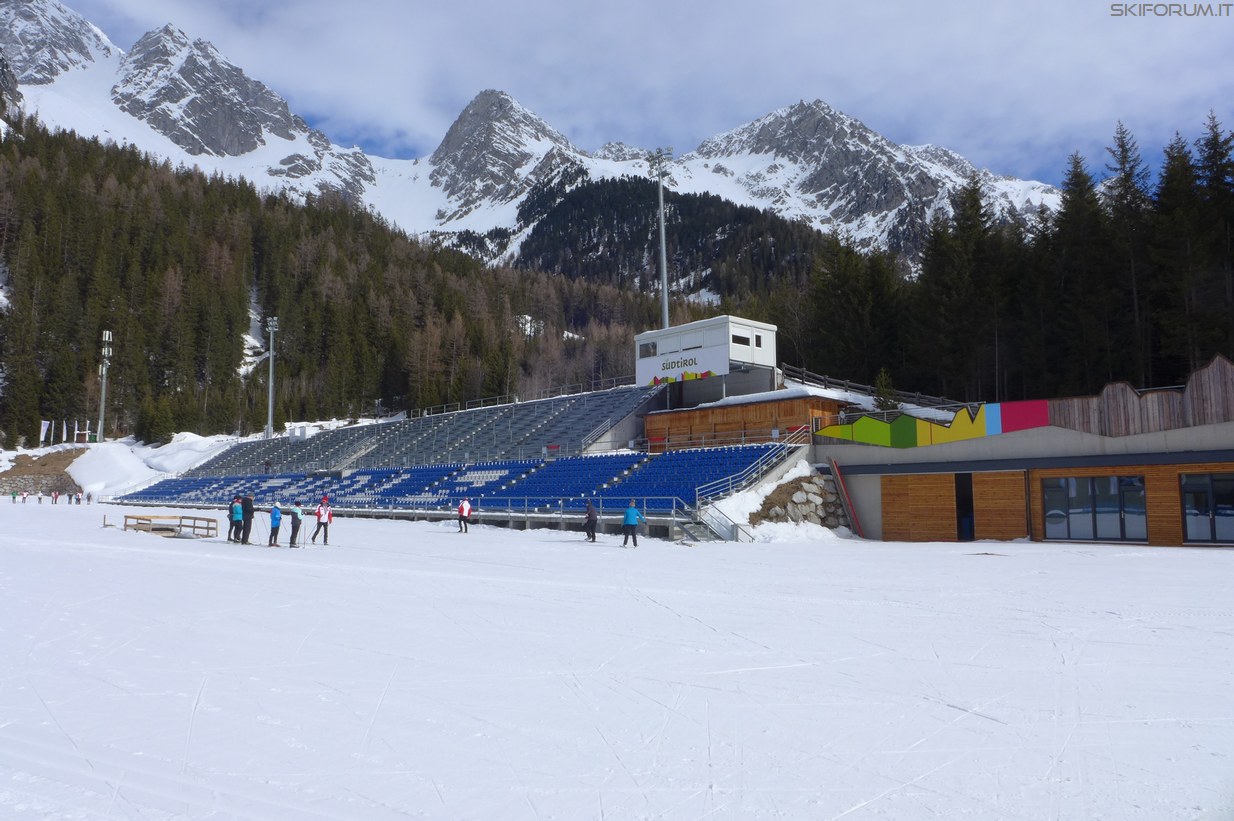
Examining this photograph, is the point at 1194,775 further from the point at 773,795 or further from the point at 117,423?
the point at 117,423

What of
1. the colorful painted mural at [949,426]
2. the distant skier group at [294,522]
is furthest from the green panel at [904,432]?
the distant skier group at [294,522]

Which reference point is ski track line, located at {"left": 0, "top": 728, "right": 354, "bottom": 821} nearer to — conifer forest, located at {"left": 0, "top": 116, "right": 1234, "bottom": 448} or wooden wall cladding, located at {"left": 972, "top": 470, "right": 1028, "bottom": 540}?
wooden wall cladding, located at {"left": 972, "top": 470, "right": 1028, "bottom": 540}

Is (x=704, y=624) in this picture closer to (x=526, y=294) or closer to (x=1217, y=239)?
(x=1217, y=239)

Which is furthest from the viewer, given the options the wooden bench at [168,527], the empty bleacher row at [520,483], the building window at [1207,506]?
the empty bleacher row at [520,483]

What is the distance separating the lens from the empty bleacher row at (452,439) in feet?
128

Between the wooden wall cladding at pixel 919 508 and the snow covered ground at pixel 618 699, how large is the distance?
34.8 feet

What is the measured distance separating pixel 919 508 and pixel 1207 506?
24.2 ft

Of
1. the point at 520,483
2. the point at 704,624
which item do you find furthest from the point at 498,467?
the point at 704,624

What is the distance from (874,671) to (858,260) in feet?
135

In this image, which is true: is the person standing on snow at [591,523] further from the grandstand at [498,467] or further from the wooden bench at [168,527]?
the wooden bench at [168,527]

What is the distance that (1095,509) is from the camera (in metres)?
22.4

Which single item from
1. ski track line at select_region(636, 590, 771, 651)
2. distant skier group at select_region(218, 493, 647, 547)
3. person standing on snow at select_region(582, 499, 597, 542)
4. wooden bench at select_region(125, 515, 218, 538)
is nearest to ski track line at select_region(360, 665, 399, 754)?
ski track line at select_region(636, 590, 771, 651)

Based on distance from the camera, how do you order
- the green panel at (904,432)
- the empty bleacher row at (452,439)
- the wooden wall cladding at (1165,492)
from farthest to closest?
the empty bleacher row at (452,439), the green panel at (904,432), the wooden wall cladding at (1165,492)

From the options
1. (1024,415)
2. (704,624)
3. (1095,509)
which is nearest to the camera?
(704,624)
